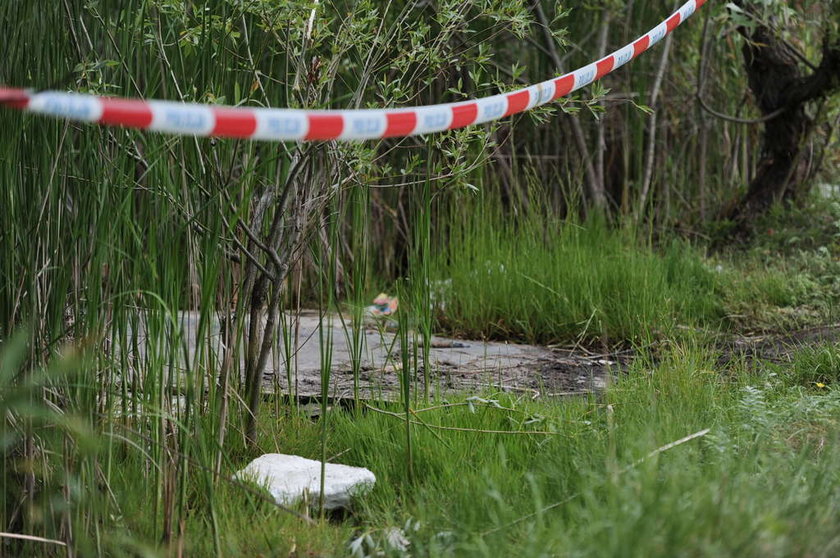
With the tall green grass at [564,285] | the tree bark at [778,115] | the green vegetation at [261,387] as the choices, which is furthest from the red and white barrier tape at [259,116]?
the tree bark at [778,115]

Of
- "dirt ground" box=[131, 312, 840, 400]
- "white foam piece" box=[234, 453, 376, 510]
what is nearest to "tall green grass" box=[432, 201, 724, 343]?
"dirt ground" box=[131, 312, 840, 400]

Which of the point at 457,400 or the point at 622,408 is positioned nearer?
the point at 622,408

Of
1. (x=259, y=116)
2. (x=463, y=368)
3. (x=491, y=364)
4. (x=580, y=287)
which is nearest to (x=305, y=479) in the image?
(x=259, y=116)

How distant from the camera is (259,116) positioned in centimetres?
157

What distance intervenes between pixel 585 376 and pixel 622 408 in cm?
90

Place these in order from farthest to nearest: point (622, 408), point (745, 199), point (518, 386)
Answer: point (745, 199), point (518, 386), point (622, 408)

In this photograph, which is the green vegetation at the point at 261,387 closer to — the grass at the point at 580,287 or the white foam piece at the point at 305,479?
the white foam piece at the point at 305,479

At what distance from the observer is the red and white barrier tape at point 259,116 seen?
1.41m

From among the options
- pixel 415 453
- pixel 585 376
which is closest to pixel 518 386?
pixel 585 376

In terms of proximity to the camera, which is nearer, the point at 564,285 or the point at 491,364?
the point at 491,364

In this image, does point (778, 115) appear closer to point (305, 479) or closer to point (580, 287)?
point (580, 287)

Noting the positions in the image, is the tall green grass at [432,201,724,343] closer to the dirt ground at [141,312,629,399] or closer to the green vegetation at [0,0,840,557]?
the dirt ground at [141,312,629,399]

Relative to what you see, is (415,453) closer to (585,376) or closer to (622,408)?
(622,408)

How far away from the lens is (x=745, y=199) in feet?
18.3
